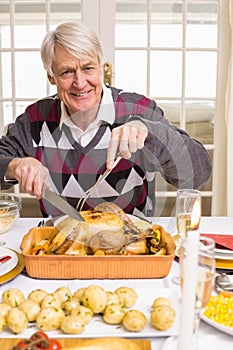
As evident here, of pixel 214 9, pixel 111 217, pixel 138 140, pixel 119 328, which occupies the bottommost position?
pixel 119 328

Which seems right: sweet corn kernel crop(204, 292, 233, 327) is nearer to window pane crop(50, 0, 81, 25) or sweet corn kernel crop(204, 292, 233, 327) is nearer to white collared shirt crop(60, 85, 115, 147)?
white collared shirt crop(60, 85, 115, 147)

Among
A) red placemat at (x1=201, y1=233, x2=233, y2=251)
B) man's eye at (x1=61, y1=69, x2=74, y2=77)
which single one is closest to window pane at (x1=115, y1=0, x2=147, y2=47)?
man's eye at (x1=61, y1=69, x2=74, y2=77)

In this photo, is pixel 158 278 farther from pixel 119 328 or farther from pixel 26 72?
pixel 26 72

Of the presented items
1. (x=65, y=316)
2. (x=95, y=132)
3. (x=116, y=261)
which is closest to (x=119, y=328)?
(x=65, y=316)

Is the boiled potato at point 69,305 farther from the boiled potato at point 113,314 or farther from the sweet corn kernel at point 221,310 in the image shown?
the sweet corn kernel at point 221,310

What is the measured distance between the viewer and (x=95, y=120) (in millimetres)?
1979

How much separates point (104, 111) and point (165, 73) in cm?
155

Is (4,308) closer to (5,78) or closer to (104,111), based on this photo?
(104,111)

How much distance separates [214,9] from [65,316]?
276 cm

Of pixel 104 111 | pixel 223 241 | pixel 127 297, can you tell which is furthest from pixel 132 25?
pixel 127 297

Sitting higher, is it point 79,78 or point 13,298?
point 79,78

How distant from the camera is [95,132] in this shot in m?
1.93

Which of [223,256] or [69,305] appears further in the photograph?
[223,256]

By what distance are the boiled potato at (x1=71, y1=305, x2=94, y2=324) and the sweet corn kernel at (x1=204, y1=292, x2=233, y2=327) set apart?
0.70 ft
